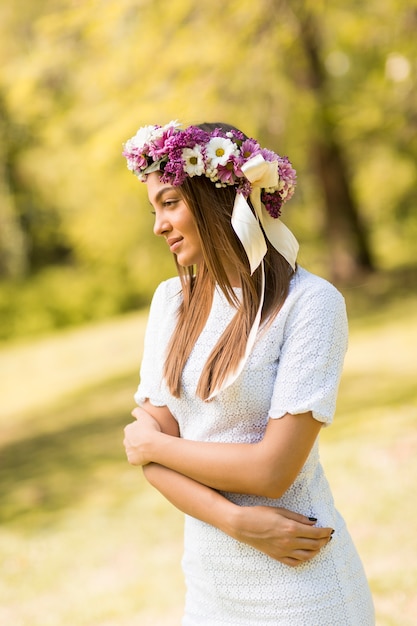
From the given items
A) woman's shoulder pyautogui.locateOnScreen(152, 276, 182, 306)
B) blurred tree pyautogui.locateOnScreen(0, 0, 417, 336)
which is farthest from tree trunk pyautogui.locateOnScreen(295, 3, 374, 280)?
woman's shoulder pyautogui.locateOnScreen(152, 276, 182, 306)

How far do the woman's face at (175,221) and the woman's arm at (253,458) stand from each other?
419mm

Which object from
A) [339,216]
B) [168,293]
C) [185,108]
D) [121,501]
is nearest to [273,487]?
[168,293]

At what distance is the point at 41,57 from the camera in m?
9.91

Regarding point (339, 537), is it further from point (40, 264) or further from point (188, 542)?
point (40, 264)

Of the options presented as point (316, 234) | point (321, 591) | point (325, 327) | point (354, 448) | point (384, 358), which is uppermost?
point (325, 327)

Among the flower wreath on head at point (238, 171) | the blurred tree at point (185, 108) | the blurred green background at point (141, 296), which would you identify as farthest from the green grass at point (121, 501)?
the flower wreath on head at point (238, 171)

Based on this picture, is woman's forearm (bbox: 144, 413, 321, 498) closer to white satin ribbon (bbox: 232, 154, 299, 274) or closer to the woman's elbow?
the woman's elbow

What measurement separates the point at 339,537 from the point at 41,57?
354 inches

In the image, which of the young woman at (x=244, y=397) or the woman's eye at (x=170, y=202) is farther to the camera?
the woman's eye at (x=170, y=202)

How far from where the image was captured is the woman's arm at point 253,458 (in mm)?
1768

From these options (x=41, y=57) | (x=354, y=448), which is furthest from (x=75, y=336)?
(x=354, y=448)

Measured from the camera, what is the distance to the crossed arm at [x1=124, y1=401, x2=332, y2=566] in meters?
1.77

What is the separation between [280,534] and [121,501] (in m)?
4.65

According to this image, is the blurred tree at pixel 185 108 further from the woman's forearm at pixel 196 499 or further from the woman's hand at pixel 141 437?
the woman's forearm at pixel 196 499
